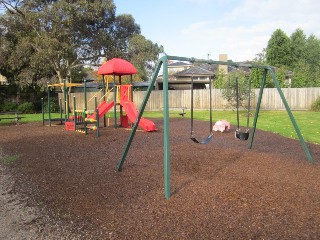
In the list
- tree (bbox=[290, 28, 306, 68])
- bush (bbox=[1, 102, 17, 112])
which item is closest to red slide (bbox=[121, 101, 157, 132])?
bush (bbox=[1, 102, 17, 112])

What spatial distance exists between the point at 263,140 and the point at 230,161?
3.97 meters

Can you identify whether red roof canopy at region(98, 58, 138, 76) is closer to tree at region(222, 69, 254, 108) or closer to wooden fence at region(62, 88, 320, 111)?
tree at region(222, 69, 254, 108)

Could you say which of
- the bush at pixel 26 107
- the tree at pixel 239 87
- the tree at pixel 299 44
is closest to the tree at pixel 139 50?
the bush at pixel 26 107

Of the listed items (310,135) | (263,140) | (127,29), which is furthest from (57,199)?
(127,29)

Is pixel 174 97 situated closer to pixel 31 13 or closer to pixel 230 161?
pixel 31 13

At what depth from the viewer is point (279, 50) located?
60625 mm

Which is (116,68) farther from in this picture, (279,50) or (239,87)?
(279,50)

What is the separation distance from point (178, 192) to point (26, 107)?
2756 centimetres

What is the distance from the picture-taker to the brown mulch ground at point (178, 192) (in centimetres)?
373

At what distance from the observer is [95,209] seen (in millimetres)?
4371

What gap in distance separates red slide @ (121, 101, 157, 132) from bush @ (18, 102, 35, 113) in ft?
59.9

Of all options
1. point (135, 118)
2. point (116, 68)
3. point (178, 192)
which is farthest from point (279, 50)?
point (178, 192)

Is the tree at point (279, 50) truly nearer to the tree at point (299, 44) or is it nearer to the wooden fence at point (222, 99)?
the tree at point (299, 44)

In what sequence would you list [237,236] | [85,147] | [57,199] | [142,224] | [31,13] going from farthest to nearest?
1. [31,13]
2. [85,147]
3. [57,199]
4. [142,224]
5. [237,236]
